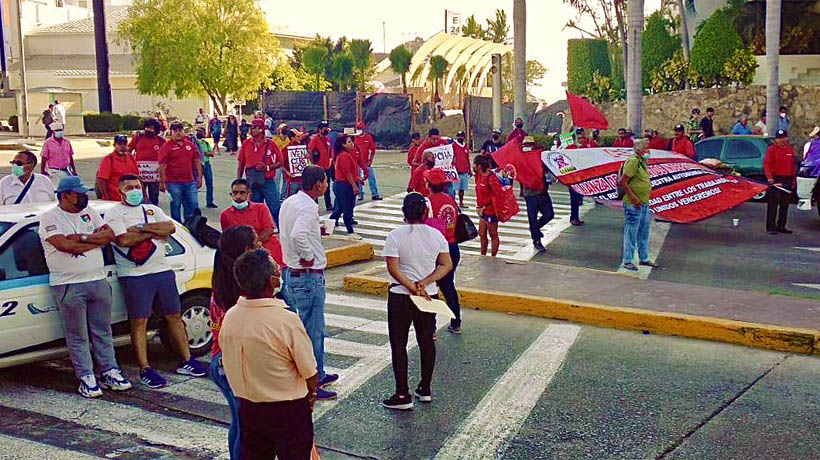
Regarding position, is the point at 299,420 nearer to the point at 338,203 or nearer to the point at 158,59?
the point at 338,203

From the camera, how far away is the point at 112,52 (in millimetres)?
67000

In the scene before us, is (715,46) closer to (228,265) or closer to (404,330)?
(404,330)

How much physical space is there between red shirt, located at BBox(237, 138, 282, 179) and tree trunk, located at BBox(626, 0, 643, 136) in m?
11.8

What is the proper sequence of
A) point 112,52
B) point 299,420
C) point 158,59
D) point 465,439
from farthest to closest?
point 112,52 → point 158,59 → point 465,439 → point 299,420

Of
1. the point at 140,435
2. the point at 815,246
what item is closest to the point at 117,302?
the point at 140,435

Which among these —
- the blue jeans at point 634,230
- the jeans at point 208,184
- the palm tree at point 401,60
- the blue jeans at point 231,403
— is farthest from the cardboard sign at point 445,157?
the palm tree at point 401,60

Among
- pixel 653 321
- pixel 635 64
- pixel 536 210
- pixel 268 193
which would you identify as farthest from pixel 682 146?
pixel 653 321

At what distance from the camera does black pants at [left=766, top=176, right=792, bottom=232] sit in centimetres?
1580

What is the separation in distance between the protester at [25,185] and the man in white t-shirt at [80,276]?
11.7 ft

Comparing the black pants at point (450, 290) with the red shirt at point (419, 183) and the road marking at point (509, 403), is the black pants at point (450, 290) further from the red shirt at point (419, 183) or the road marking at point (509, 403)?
the red shirt at point (419, 183)

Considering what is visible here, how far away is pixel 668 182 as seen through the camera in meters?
15.0

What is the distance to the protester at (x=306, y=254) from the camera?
699cm

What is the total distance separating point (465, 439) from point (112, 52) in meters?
65.9

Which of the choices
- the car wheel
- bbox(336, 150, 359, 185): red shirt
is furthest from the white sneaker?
bbox(336, 150, 359, 185): red shirt
